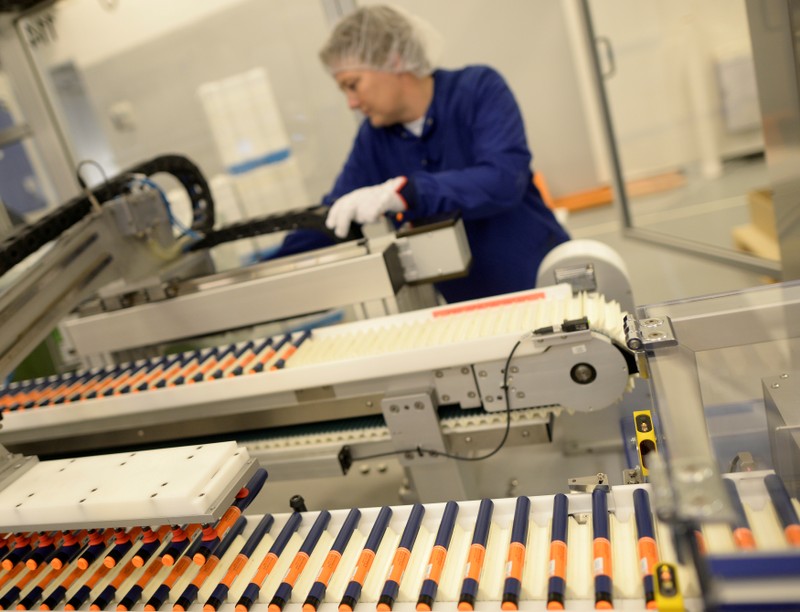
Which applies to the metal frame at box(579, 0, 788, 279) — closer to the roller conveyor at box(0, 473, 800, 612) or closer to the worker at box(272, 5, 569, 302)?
the worker at box(272, 5, 569, 302)

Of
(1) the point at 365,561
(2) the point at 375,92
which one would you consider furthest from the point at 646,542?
(2) the point at 375,92

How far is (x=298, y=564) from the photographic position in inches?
41.6

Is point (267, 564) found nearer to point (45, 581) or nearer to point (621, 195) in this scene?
point (45, 581)

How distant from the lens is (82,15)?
4.15 metres

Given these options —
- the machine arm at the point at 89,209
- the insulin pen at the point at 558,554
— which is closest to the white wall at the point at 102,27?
the machine arm at the point at 89,209

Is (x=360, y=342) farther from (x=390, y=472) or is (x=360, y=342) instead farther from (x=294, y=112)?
Answer: (x=294, y=112)

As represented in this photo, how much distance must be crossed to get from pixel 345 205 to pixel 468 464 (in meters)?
0.79

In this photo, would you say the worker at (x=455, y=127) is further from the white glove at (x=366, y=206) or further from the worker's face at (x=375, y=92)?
the white glove at (x=366, y=206)

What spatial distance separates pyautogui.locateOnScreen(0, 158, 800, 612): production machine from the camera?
0.88 metres

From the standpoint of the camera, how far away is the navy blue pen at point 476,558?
90cm

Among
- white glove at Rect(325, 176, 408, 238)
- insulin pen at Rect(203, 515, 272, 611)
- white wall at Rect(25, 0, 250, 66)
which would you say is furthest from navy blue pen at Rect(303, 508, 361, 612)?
white wall at Rect(25, 0, 250, 66)

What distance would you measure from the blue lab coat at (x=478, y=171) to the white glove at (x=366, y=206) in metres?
0.13

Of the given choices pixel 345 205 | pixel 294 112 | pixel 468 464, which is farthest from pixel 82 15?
pixel 468 464

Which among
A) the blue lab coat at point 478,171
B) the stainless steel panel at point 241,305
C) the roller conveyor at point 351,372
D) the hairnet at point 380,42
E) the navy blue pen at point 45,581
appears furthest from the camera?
the hairnet at point 380,42
